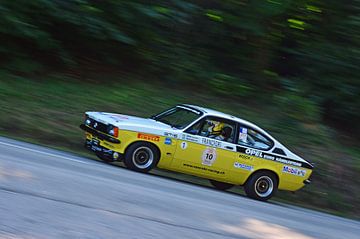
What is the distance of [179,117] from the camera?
12.8 m

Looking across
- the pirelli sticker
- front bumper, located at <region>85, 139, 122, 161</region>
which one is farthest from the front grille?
the pirelli sticker

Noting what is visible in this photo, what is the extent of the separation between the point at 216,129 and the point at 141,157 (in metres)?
1.80

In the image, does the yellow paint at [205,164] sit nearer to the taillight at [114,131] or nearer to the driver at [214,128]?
the taillight at [114,131]

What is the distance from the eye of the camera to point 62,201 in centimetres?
728

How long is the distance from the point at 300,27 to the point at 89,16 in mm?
7878

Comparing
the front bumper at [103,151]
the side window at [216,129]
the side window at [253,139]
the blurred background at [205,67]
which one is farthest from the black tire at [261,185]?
the front bumper at [103,151]

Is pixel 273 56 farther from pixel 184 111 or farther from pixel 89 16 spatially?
pixel 184 111

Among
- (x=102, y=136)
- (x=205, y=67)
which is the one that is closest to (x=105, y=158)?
(x=102, y=136)

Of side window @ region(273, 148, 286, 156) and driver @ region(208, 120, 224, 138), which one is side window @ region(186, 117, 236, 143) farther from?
side window @ region(273, 148, 286, 156)

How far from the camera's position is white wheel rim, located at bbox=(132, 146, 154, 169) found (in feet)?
39.0

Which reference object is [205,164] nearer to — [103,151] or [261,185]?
[261,185]

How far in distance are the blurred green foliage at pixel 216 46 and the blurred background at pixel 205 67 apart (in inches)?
1.5

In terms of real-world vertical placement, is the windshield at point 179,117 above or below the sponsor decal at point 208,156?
above

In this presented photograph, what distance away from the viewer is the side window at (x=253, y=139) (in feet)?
41.8
